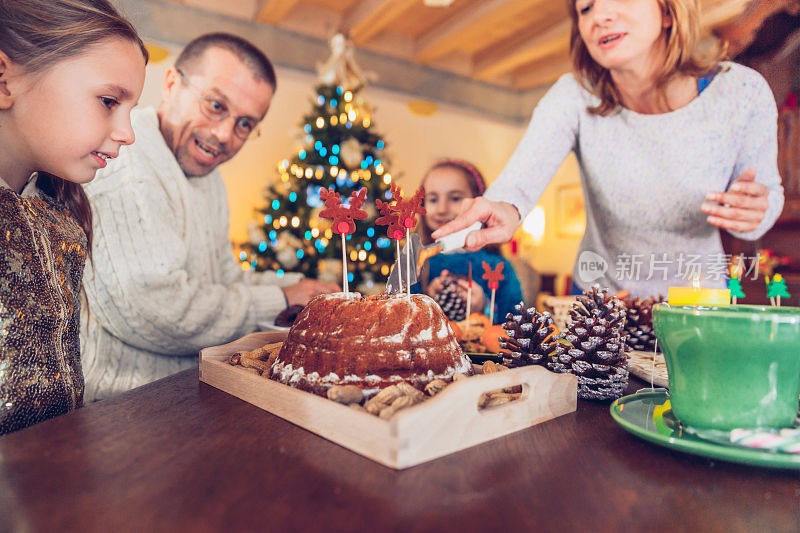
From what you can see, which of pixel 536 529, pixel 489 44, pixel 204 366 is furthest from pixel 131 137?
pixel 489 44

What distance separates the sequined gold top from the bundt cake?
30 cm

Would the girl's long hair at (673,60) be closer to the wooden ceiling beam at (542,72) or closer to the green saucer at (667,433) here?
the green saucer at (667,433)

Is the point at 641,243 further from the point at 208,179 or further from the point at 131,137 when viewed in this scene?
the point at 208,179

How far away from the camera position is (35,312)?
649mm

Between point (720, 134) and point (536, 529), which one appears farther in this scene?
point (720, 134)

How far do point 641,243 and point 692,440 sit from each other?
96 cm

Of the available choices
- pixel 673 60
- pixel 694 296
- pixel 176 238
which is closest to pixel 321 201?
pixel 176 238

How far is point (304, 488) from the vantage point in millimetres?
390

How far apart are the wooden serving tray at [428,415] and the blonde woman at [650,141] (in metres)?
0.53

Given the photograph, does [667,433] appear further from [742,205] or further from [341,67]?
[341,67]

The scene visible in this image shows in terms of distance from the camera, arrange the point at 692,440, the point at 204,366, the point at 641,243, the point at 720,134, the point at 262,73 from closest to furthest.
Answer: the point at 692,440 < the point at 204,366 < the point at 720,134 < the point at 641,243 < the point at 262,73

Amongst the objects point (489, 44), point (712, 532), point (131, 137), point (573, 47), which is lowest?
point (712, 532)

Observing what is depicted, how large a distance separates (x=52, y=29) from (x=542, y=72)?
455 cm

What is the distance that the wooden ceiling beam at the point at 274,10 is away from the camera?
3.80m
